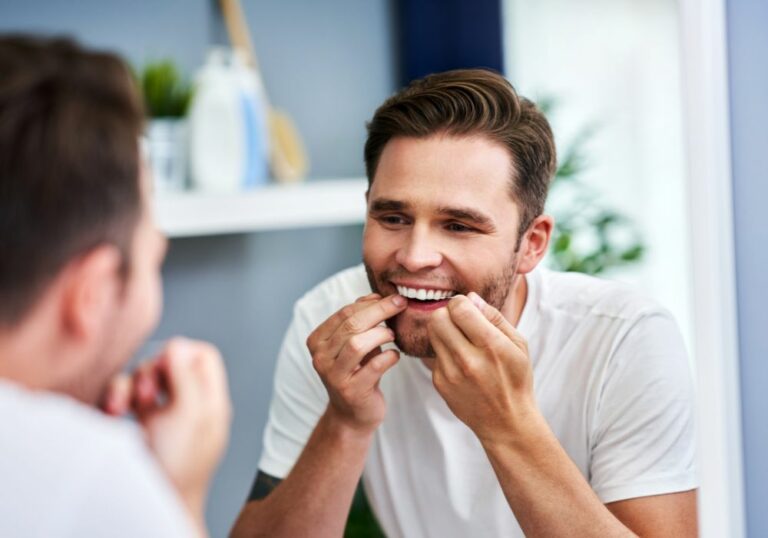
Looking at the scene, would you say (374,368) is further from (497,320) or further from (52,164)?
(52,164)

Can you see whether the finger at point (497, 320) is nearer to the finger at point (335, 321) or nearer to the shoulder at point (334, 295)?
the finger at point (335, 321)

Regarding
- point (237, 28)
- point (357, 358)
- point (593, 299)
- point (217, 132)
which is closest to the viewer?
point (357, 358)

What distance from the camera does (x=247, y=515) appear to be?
4.29ft

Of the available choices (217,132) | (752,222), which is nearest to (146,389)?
(752,222)

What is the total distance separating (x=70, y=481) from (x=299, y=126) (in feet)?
6.67

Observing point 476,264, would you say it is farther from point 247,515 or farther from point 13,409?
point 13,409

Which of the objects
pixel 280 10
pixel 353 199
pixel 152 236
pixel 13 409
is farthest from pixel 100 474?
pixel 280 10

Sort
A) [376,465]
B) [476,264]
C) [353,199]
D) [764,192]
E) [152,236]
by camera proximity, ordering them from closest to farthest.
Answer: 1. [152,236]
2. [764,192]
3. [476,264]
4. [376,465]
5. [353,199]

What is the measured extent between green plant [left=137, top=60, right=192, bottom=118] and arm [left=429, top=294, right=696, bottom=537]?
1181mm

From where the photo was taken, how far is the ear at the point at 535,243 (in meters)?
1.33

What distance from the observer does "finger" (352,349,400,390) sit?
120cm

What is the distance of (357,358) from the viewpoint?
119cm

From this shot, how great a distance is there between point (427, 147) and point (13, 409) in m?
0.73

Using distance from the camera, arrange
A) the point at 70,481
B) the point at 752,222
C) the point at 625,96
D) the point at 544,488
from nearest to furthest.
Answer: the point at 70,481 < the point at 752,222 < the point at 544,488 < the point at 625,96
